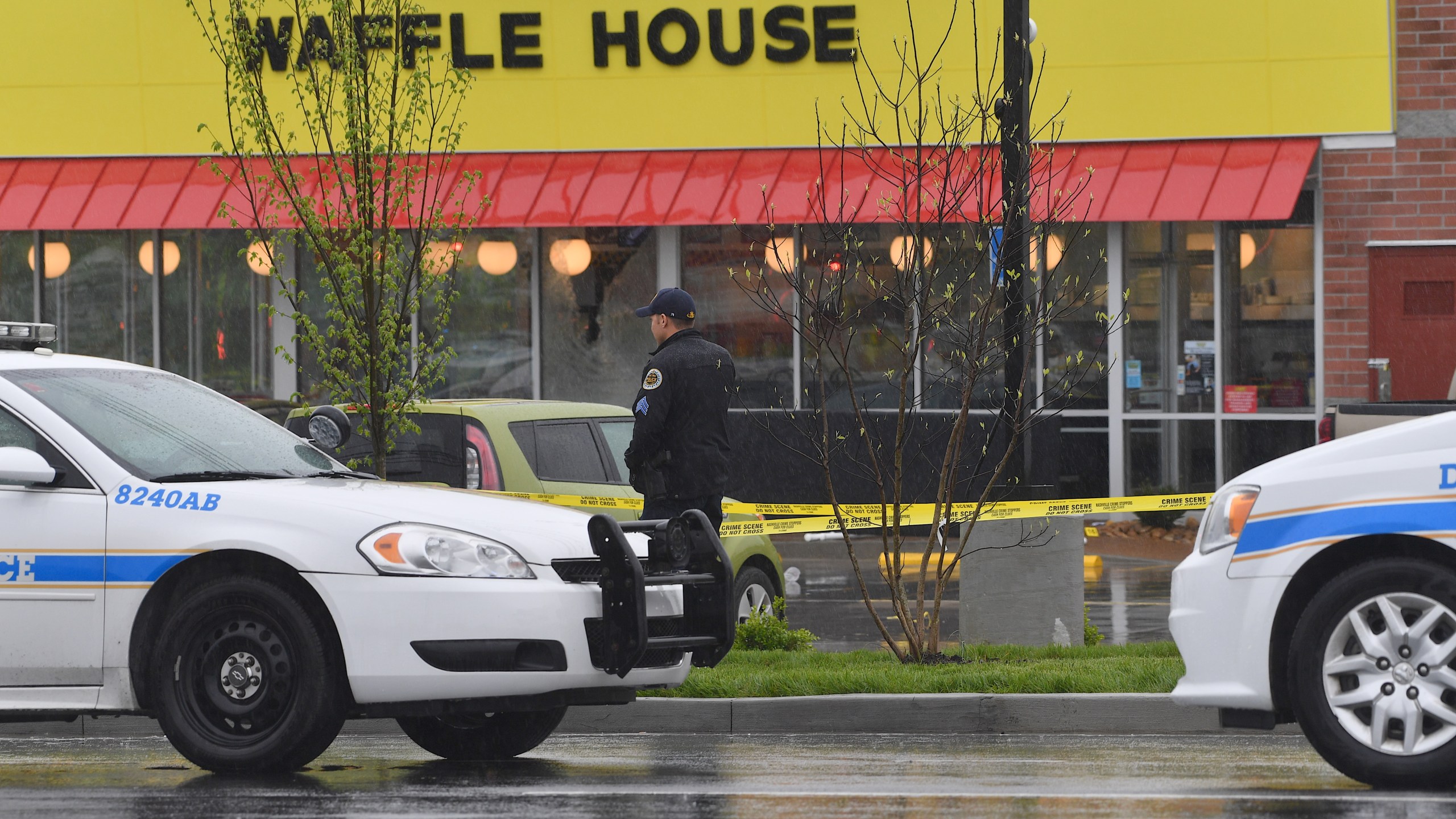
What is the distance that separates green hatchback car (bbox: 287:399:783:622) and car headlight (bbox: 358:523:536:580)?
329cm

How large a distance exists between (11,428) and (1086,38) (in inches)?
538

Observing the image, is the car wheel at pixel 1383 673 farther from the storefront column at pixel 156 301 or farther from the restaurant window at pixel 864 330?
the storefront column at pixel 156 301

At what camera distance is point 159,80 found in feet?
67.4

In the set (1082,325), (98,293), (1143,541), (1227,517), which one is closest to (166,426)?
(1227,517)

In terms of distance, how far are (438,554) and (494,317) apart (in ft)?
46.4

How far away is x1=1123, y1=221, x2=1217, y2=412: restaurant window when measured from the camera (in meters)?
18.8

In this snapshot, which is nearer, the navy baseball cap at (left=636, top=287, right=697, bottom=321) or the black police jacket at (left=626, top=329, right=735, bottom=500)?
the black police jacket at (left=626, top=329, right=735, bottom=500)

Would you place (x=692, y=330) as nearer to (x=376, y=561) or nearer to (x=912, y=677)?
(x=912, y=677)

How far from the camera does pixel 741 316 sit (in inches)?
783

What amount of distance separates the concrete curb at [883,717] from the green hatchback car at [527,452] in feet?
3.95

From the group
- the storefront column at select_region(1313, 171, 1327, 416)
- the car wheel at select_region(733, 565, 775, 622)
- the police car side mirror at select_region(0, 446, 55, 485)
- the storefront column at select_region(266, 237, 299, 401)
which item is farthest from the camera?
the storefront column at select_region(266, 237, 299, 401)

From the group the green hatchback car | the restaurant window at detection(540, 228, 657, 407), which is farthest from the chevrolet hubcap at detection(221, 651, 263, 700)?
the restaurant window at detection(540, 228, 657, 407)

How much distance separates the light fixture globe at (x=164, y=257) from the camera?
69.6ft

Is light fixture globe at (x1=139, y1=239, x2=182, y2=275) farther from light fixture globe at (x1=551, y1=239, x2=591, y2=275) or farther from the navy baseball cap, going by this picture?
the navy baseball cap
